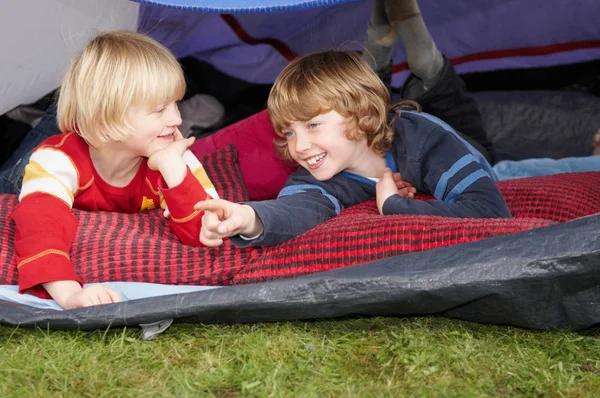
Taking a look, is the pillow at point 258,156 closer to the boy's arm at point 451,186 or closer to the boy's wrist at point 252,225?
the boy's arm at point 451,186

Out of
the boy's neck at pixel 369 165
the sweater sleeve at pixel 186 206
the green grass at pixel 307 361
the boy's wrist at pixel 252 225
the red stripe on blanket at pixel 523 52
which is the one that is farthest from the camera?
the red stripe on blanket at pixel 523 52

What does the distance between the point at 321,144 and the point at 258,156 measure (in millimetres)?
388

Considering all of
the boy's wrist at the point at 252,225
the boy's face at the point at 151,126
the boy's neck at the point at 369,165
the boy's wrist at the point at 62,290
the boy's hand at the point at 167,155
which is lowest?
the boy's neck at the point at 369,165

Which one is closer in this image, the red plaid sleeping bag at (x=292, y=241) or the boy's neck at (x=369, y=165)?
the red plaid sleeping bag at (x=292, y=241)

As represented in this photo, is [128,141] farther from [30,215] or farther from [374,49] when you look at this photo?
[374,49]

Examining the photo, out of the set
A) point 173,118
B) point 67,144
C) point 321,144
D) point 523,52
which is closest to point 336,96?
point 321,144

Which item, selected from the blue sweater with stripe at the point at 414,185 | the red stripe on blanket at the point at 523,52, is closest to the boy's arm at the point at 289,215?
the blue sweater with stripe at the point at 414,185

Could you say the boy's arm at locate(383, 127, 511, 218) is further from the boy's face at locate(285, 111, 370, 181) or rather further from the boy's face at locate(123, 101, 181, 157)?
the boy's face at locate(123, 101, 181, 157)

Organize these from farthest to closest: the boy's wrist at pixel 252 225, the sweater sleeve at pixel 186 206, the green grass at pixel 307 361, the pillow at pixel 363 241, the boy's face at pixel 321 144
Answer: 1. the boy's face at pixel 321 144
2. the sweater sleeve at pixel 186 206
3. the boy's wrist at pixel 252 225
4. the pillow at pixel 363 241
5. the green grass at pixel 307 361

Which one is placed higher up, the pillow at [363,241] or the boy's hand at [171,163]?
the boy's hand at [171,163]

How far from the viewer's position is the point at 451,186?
1.70m

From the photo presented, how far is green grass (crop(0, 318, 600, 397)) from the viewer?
123cm

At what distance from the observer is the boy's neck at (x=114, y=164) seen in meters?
1.74

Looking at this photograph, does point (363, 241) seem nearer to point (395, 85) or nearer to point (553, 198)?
point (553, 198)
